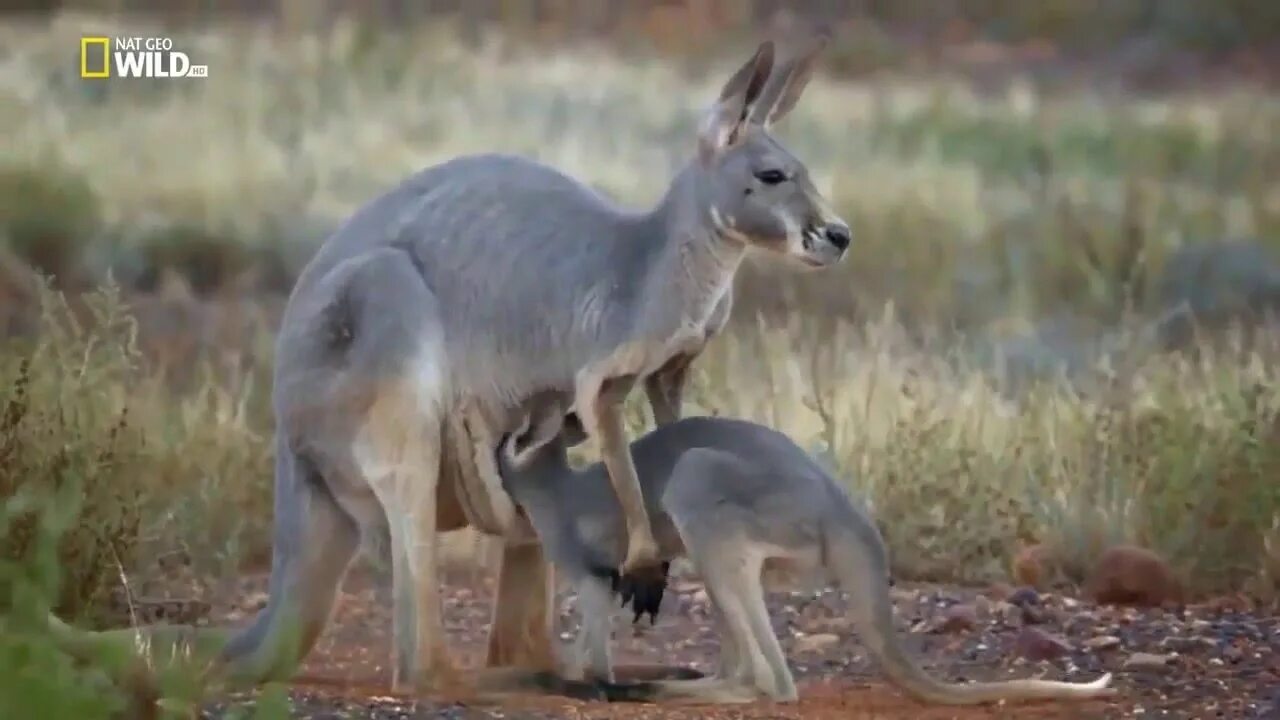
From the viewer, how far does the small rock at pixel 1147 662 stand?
589 centimetres

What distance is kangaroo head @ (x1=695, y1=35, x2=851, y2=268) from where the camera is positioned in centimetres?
518

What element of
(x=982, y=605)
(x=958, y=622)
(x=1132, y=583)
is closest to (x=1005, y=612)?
(x=982, y=605)

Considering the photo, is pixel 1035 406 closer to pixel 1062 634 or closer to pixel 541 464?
pixel 1062 634

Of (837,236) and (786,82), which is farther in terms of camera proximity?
(786,82)

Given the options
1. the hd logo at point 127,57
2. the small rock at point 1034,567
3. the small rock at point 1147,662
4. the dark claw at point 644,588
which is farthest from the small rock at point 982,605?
the hd logo at point 127,57

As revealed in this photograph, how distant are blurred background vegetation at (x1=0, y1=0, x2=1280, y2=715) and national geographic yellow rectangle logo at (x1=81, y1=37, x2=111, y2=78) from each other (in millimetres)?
61

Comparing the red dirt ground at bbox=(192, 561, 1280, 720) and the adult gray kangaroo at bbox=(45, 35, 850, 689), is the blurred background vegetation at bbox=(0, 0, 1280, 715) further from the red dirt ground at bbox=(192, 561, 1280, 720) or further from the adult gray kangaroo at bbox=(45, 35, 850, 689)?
the adult gray kangaroo at bbox=(45, 35, 850, 689)

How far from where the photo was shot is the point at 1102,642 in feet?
20.4

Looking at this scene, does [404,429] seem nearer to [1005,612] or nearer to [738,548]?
[738,548]

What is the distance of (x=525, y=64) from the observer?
29.0 ft

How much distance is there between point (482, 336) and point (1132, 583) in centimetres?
255

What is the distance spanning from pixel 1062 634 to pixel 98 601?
2788 millimetres

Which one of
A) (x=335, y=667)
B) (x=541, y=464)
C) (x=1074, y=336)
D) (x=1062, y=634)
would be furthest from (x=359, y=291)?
(x=1074, y=336)

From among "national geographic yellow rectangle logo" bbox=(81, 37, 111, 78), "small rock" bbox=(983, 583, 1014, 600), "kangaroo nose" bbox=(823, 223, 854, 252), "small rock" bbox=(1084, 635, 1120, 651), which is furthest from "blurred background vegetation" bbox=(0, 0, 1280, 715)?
"kangaroo nose" bbox=(823, 223, 854, 252)
